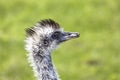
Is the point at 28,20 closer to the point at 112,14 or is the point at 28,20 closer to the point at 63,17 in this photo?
the point at 63,17

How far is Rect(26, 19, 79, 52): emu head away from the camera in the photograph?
9.52 m

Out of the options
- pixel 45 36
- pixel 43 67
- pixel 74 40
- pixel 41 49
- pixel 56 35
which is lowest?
pixel 43 67

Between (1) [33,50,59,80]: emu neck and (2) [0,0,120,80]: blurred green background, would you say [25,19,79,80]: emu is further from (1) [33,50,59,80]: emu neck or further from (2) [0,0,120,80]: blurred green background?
(2) [0,0,120,80]: blurred green background

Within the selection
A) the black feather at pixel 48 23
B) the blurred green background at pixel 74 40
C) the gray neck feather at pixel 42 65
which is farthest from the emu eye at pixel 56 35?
the blurred green background at pixel 74 40

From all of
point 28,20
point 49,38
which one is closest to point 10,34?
point 28,20

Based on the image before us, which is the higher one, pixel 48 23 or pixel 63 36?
pixel 63 36

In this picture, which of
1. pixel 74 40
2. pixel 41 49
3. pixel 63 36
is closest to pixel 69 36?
pixel 63 36

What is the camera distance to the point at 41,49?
9.68m

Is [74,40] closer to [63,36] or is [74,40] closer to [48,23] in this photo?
[63,36]

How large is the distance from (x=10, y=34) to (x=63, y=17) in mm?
2223

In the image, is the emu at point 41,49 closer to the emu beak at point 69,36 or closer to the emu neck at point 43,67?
the emu neck at point 43,67

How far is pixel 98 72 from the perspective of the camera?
54.0 ft

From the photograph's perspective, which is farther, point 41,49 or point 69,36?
point 69,36

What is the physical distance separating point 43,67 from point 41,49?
9.9 inches
